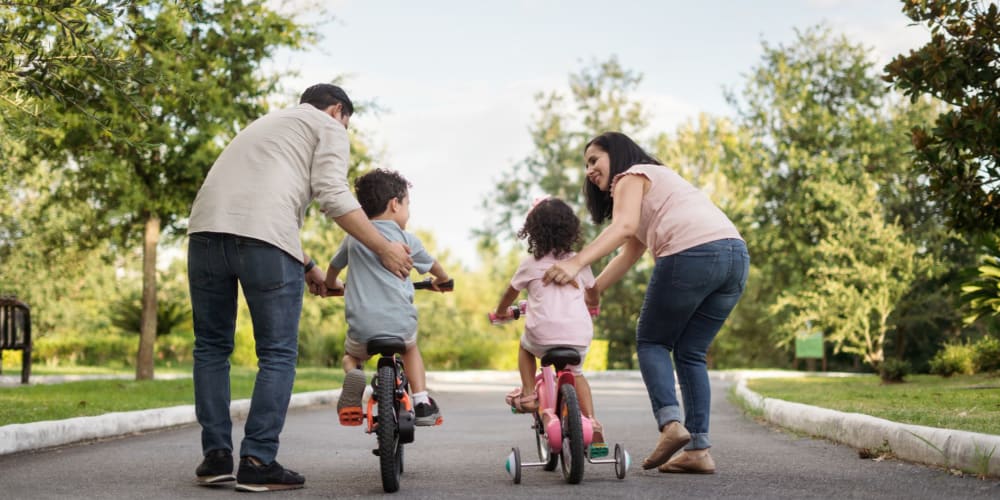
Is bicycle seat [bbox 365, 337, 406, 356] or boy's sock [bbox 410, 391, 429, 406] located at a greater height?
bicycle seat [bbox 365, 337, 406, 356]

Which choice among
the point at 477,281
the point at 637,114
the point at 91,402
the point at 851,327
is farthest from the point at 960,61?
the point at 477,281

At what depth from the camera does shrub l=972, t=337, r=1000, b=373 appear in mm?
17906

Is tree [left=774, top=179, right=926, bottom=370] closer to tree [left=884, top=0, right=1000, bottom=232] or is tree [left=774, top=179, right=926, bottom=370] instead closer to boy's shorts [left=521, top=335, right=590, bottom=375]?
tree [left=884, top=0, right=1000, bottom=232]

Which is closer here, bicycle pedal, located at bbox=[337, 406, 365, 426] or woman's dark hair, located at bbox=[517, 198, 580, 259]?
bicycle pedal, located at bbox=[337, 406, 365, 426]

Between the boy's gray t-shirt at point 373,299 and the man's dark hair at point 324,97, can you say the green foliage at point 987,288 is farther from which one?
the man's dark hair at point 324,97

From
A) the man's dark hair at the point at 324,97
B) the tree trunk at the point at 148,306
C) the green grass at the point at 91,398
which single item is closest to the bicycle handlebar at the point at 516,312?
the man's dark hair at the point at 324,97

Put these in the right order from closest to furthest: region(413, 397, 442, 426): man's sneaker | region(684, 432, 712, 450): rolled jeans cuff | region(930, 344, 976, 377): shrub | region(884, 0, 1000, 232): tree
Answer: region(413, 397, 442, 426): man's sneaker → region(684, 432, 712, 450): rolled jeans cuff → region(884, 0, 1000, 232): tree → region(930, 344, 976, 377): shrub

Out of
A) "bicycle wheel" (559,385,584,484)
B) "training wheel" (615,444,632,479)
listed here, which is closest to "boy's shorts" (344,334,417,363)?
"bicycle wheel" (559,385,584,484)

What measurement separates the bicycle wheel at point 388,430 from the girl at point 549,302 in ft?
2.89

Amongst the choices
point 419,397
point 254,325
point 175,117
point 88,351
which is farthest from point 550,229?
point 88,351

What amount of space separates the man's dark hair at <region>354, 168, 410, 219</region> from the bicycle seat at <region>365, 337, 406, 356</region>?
0.85 m

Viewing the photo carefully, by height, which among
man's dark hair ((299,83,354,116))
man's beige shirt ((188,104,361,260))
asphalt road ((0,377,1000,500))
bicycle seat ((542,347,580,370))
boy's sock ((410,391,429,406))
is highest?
man's dark hair ((299,83,354,116))

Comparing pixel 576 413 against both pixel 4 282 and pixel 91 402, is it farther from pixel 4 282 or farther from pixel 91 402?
pixel 4 282

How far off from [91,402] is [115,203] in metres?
6.92
